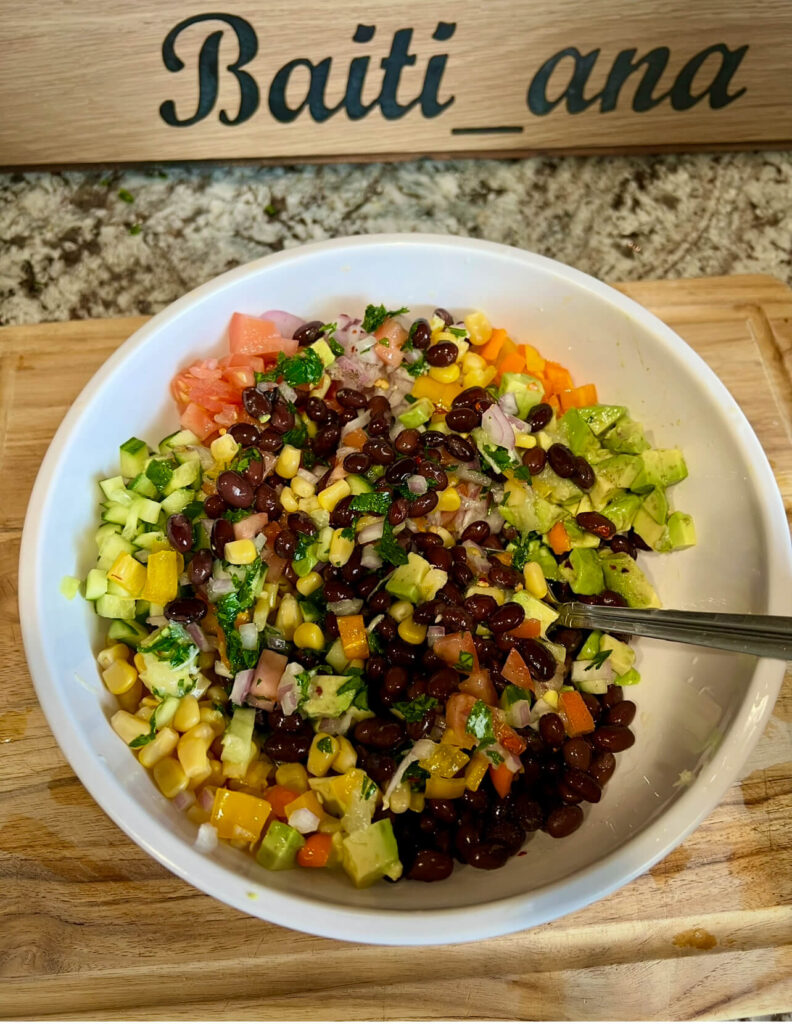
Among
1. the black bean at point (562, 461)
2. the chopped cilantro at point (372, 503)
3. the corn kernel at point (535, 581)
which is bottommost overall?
the corn kernel at point (535, 581)

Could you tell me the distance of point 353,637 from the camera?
1679mm

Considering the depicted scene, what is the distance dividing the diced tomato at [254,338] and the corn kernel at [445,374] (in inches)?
13.6

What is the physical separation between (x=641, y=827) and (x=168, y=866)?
85 cm

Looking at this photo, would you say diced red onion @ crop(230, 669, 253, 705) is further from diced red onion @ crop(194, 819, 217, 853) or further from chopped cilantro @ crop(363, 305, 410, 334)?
chopped cilantro @ crop(363, 305, 410, 334)

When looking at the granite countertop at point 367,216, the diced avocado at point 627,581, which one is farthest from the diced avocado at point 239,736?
the granite countertop at point 367,216

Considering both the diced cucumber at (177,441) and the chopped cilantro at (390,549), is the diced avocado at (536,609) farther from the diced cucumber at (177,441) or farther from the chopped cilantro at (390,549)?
the diced cucumber at (177,441)

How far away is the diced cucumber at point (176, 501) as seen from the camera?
1822mm

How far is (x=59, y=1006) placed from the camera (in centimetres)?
154

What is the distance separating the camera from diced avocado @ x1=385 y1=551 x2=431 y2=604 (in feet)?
5.55

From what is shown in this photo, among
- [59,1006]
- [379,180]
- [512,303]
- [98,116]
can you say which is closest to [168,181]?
[98,116]

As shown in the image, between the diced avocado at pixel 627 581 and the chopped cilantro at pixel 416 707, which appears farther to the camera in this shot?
the diced avocado at pixel 627 581

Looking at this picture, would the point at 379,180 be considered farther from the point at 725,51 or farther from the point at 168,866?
the point at 168,866

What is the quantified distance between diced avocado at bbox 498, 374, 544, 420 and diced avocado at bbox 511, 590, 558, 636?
0.47 metres

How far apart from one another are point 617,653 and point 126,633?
41.1 inches
